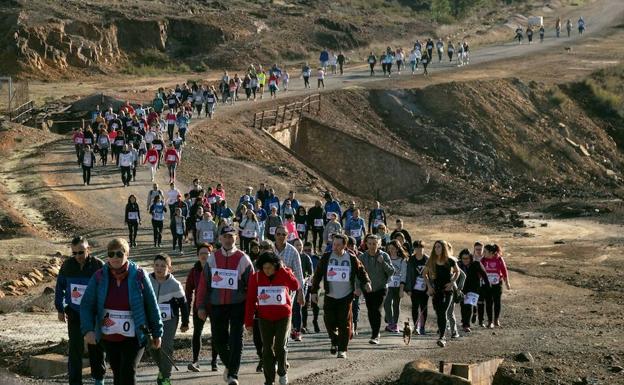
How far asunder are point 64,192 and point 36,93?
21.7 m

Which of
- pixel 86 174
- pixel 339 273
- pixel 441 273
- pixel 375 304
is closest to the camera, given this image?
pixel 339 273

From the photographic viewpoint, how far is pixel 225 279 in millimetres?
12391

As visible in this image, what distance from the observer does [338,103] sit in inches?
2045

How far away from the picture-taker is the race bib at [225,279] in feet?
40.6

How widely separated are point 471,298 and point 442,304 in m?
1.79

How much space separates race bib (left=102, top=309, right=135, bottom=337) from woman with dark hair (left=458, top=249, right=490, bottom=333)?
7.96 m

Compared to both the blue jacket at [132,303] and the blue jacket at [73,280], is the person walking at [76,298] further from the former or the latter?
the blue jacket at [132,303]

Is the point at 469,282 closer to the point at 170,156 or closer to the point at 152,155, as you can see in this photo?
the point at 170,156

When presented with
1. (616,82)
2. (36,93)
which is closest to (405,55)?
(616,82)

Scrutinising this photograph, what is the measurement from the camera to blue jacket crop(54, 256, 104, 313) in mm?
11852

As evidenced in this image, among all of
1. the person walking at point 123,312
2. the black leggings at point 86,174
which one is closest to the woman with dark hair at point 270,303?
the person walking at point 123,312

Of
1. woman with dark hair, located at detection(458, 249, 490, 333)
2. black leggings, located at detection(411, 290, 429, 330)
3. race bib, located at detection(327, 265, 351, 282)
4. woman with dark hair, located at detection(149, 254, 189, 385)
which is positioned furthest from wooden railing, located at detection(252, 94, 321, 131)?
woman with dark hair, located at detection(149, 254, 189, 385)

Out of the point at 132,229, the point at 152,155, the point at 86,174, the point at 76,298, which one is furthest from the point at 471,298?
the point at 86,174

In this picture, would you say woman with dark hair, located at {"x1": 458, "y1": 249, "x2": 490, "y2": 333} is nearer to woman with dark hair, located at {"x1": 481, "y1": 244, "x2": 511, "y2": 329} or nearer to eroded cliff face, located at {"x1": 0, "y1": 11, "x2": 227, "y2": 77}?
woman with dark hair, located at {"x1": 481, "y1": 244, "x2": 511, "y2": 329}
